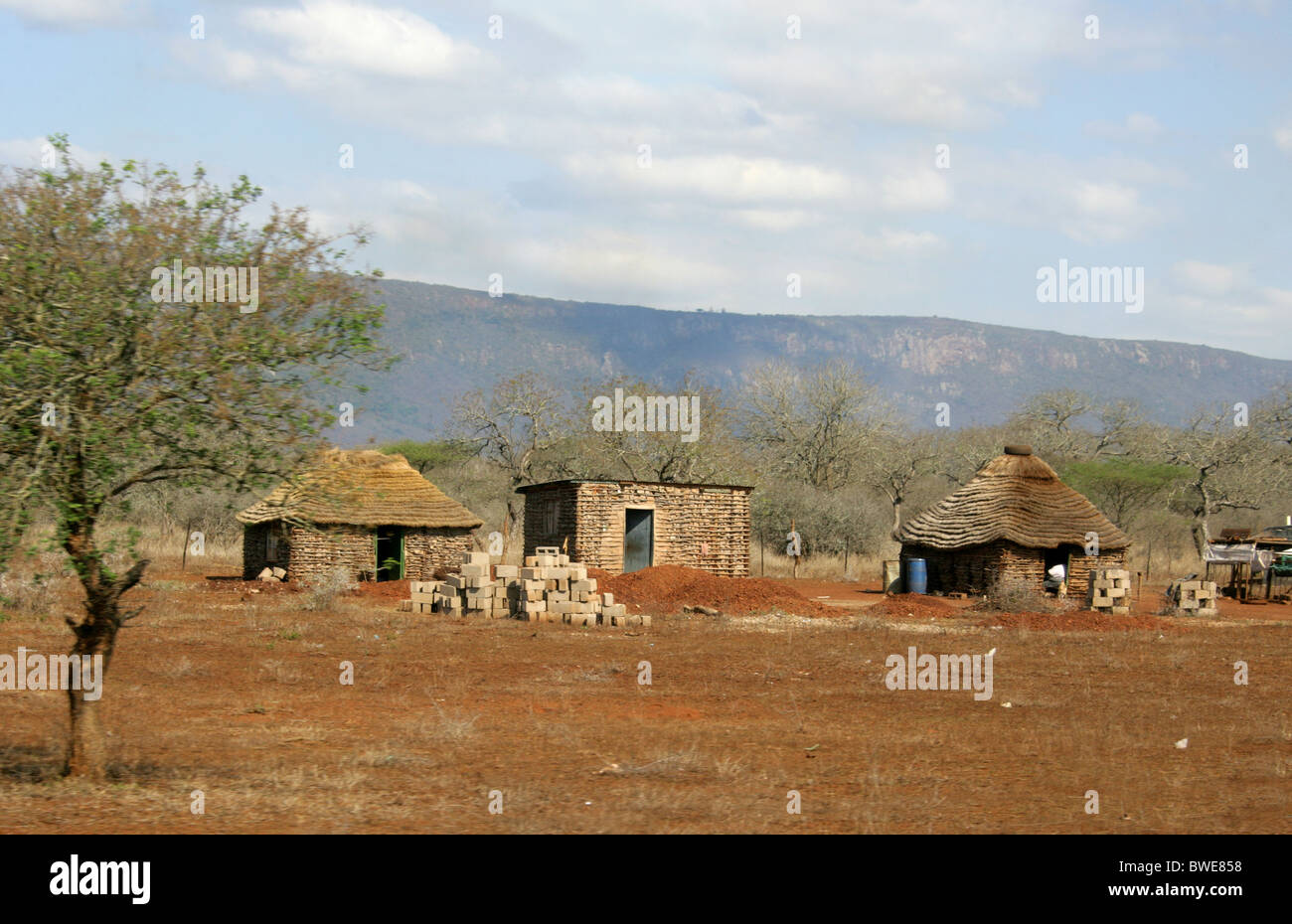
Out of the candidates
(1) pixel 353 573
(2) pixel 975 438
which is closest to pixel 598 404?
(1) pixel 353 573

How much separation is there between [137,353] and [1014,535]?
89.1 ft

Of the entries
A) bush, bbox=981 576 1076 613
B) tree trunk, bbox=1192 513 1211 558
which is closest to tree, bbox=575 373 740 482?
bush, bbox=981 576 1076 613

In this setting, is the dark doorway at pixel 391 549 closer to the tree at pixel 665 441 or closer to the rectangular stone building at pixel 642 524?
the rectangular stone building at pixel 642 524

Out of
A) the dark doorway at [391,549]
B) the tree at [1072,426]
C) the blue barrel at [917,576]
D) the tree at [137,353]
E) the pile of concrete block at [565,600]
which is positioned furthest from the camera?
the tree at [1072,426]

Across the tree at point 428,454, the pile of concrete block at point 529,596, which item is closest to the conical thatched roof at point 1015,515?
the pile of concrete block at point 529,596

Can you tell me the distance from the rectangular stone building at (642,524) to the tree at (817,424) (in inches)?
1030

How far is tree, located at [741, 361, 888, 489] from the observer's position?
62000mm

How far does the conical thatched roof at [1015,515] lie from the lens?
3216 cm

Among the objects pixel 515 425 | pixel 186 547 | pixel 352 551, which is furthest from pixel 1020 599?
pixel 515 425

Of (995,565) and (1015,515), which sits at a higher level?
(1015,515)

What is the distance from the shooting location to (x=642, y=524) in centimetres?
3419

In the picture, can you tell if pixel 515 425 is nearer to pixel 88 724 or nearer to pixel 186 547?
pixel 186 547

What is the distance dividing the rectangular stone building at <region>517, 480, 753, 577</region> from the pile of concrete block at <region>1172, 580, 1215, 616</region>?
39.9 feet

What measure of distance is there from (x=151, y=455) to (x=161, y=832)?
2647 millimetres
